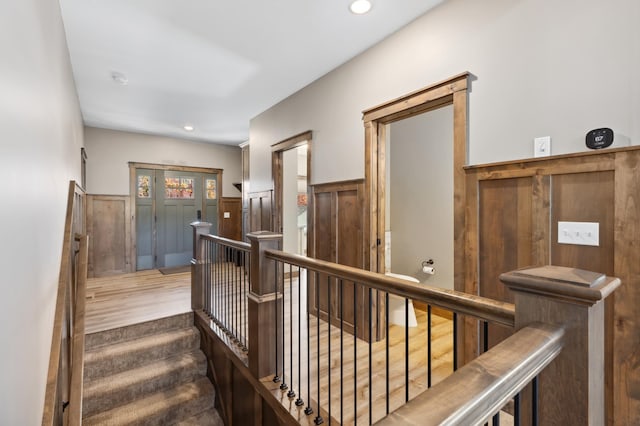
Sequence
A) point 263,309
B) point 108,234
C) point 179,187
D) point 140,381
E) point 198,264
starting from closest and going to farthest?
point 263,309 < point 140,381 < point 198,264 < point 108,234 < point 179,187

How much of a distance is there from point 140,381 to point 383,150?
9.77 ft

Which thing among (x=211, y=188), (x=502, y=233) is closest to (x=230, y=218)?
(x=211, y=188)

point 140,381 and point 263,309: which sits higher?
point 263,309

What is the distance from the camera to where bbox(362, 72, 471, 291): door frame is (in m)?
2.08

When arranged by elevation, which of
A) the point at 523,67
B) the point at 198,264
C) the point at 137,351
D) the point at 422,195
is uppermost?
the point at 523,67

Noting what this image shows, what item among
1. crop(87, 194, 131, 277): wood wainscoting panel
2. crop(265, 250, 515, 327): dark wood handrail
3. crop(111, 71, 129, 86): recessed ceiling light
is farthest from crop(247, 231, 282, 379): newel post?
crop(87, 194, 131, 277): wood wainscoting panel

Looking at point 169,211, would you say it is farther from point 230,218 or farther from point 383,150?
point 383,150

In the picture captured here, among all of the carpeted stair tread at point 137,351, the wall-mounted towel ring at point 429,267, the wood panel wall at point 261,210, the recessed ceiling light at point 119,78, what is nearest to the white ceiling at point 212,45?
the recessed ceiling light at point 119,78

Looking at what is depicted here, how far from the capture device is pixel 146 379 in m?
2.64

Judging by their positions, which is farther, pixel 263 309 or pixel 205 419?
pixel 205 419

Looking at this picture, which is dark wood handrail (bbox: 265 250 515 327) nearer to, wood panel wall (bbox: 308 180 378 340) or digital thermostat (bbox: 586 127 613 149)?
digital thermostat (bbox: 586 127 613 149)

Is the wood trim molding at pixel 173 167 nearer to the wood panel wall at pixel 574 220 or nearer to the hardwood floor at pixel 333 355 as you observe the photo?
the hardwood floor at pixel 333 355

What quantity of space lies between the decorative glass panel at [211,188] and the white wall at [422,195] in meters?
4.08

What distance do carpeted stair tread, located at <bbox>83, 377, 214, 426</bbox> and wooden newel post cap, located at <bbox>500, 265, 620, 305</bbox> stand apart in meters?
2.91
